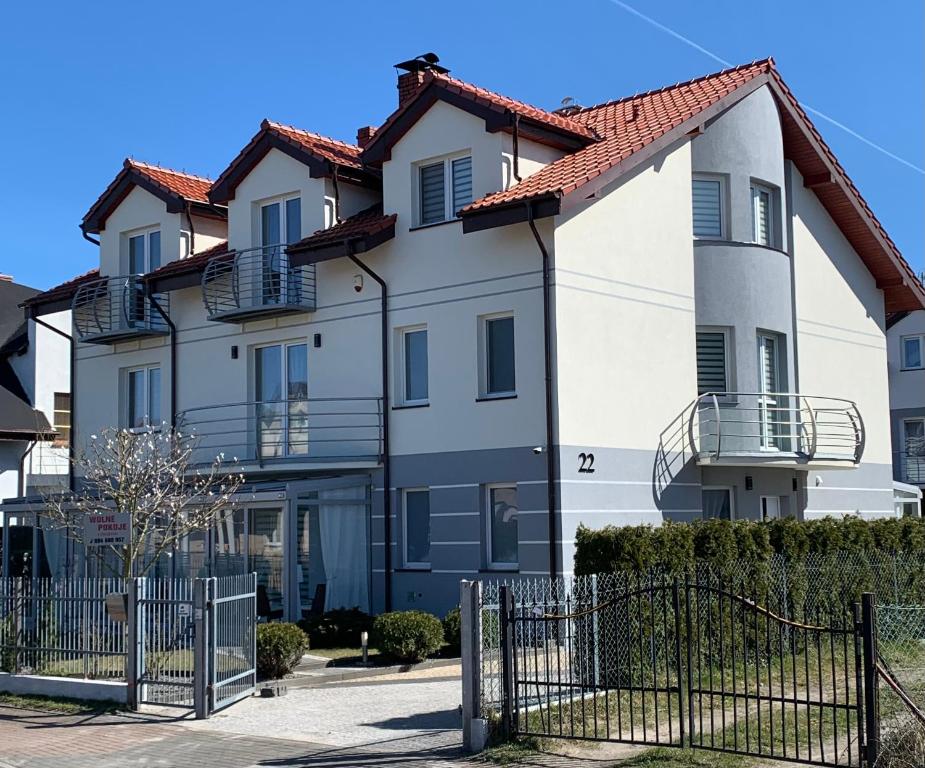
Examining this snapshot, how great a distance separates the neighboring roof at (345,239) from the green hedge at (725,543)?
26.5 feet

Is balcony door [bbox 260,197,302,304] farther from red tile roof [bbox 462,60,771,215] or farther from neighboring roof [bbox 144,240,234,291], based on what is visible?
red tile roof [bbox 462,60,771,215]

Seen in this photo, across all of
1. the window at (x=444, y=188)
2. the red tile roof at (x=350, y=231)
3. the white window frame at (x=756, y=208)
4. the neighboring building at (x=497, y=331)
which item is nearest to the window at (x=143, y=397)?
the neighboring building at (x=497, y=331)

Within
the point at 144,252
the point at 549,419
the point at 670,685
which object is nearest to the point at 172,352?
the point at 144,252

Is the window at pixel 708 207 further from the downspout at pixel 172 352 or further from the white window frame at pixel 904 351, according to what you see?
the white window frame at pixel 904 351

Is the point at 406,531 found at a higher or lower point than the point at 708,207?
lower

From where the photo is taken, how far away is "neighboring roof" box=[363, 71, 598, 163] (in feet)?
73.3

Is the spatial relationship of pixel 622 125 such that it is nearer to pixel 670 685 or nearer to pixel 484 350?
pixel 484 350

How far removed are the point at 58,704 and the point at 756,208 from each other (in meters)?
16.7

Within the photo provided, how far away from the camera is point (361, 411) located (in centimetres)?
2381

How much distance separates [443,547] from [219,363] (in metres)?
7.08

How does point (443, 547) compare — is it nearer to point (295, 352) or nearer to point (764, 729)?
point (295, 352)

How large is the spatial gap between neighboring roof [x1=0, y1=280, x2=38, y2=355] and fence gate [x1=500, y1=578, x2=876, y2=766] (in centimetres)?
2721

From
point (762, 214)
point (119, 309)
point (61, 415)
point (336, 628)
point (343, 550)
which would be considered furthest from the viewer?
point (61, 415)

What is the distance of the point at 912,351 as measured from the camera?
46.2 metres
